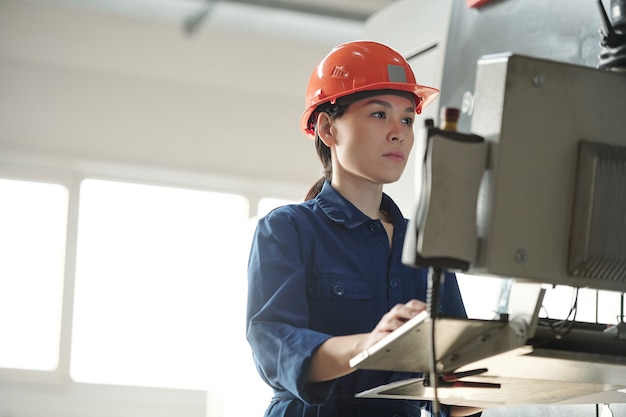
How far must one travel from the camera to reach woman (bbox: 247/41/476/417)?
1322 mm

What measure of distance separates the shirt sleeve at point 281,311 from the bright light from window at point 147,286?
14.2 feet

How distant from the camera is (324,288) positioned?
56.4 inches

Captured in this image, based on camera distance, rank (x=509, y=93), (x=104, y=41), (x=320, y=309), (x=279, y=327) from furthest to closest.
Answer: (x=104, y=41), (x=320, y=309), (x=279, y=327), (x=509, y=93)

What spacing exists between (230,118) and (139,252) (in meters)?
0.98

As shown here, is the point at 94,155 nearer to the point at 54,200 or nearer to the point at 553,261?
the point at 54,200

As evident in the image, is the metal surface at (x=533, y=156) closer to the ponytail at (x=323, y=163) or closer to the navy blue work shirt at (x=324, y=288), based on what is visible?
the navy blue work shirt at (x=324, y=288)

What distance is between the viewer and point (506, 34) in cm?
238

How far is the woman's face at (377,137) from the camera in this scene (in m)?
1.52

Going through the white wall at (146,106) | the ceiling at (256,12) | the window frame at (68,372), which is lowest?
the window frame at (68,372)

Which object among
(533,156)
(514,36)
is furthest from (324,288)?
(514,36)

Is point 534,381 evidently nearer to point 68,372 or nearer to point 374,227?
point 374,227

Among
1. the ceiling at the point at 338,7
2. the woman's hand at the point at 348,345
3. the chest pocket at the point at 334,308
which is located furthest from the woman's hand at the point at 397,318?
the ceiling at the point at 338,7

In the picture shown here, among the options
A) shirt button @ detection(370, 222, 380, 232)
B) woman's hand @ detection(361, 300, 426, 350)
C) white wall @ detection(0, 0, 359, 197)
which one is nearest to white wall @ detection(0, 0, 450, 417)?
white wall @ detection(0, 0, 359, 197)

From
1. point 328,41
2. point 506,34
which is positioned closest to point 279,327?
point 506,34
